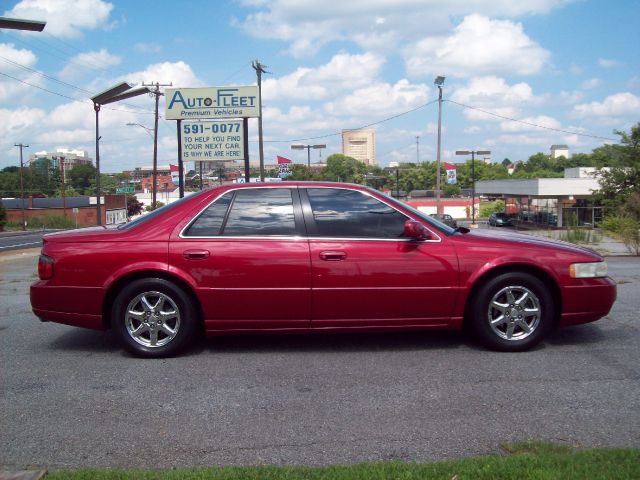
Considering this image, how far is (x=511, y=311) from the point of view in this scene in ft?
17.5

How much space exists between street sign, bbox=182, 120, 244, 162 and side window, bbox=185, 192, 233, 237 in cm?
1263

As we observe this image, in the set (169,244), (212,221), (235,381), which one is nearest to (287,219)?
(212,221)

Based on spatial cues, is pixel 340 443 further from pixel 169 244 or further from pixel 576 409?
pixel 169 244

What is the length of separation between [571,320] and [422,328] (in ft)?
4.31

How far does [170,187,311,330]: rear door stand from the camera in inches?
205

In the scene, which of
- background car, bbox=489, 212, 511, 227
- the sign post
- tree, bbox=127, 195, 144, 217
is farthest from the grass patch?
tree, bbox=127, 195, 144, 217

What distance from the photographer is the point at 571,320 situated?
5398mm

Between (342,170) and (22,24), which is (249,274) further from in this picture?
(342,170)

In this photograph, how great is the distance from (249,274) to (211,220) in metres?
0.62

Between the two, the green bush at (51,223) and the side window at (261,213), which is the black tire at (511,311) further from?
the green bush at (51,223)

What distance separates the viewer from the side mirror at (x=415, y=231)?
5.18 metres

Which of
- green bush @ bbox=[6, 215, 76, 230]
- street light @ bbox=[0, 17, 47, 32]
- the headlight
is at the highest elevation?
street light @ bbox=[0, 17, 47, 32]

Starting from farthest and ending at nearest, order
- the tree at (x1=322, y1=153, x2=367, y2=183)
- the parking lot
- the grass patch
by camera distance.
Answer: the tree at (x1=322, y1=153, x2=367, y2=183)
the parking lot
the grass patch

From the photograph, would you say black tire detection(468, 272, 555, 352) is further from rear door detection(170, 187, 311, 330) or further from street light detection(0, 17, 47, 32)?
street light detection(0, 17, 47, 32)
